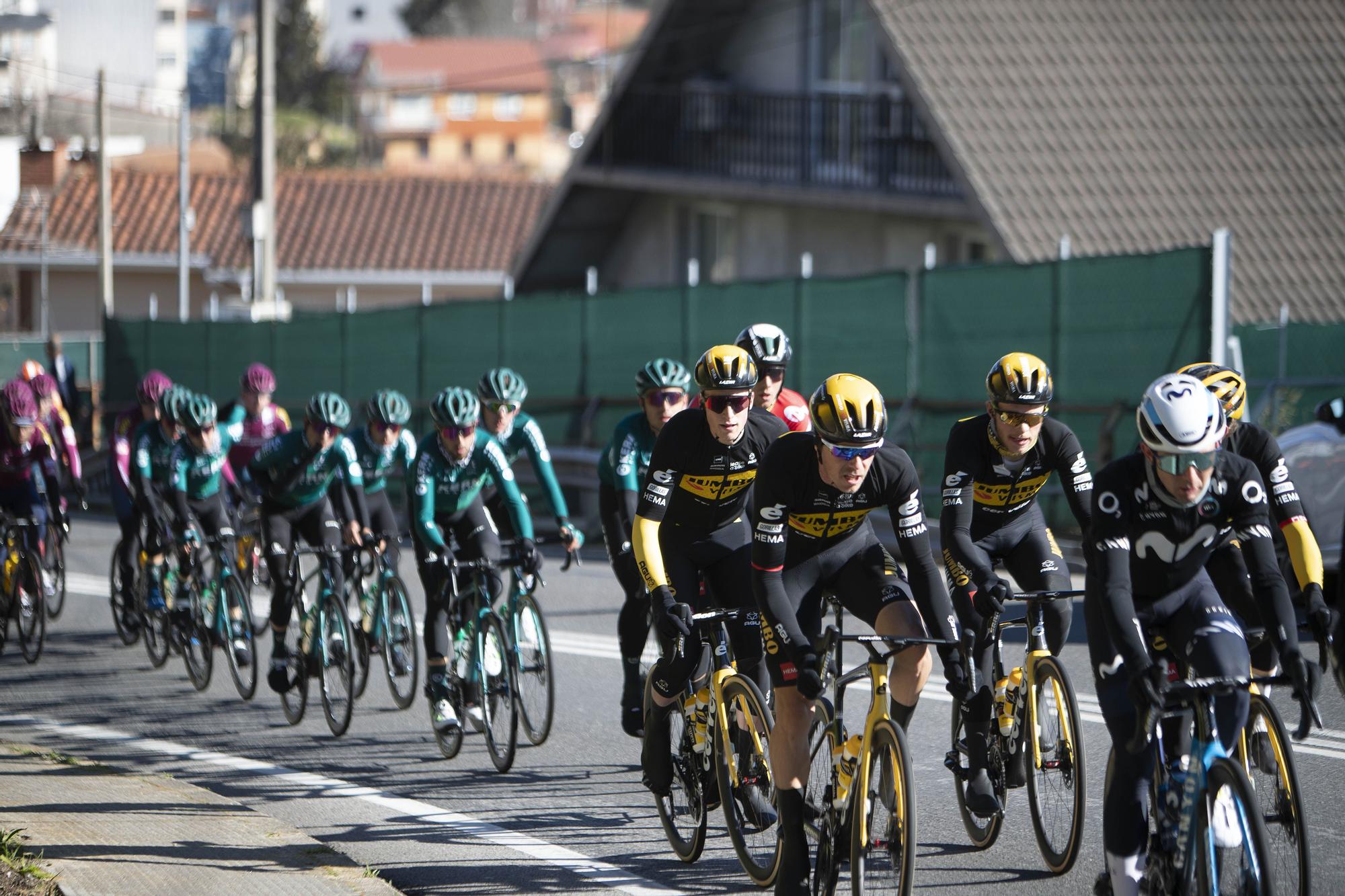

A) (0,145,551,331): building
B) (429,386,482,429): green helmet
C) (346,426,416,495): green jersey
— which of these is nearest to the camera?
(429,386,482,429): green helmet

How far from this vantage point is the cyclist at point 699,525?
7043mm

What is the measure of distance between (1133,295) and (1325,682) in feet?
18.1

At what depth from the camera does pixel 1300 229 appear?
2323 cm

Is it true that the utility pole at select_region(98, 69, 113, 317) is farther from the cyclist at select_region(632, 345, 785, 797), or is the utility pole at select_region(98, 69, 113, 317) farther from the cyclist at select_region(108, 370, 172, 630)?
the cyclist at select_region(632, 345, 785, 797)

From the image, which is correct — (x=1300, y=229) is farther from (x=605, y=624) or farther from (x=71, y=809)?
(x=71, y=809)

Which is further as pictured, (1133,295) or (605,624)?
(1133,295)

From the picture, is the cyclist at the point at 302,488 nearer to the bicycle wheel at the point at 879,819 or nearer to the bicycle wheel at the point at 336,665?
the bicycle wheel at the point at 336,665

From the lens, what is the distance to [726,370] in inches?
280

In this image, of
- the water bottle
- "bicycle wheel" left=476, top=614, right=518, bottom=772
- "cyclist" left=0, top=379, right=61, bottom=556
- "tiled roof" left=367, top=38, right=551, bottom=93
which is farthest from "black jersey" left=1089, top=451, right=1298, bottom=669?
"tiled roof" left=367, top=38, right=551, bottom=93

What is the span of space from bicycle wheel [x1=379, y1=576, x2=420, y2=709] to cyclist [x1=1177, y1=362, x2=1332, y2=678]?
15.4 feet

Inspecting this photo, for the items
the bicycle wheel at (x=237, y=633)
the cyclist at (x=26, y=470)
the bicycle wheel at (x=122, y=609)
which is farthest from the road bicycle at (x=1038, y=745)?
the cyclist at (x=26, y=470)

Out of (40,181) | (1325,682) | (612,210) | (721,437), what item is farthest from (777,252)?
(721,437)

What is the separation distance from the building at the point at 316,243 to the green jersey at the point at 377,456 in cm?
3209

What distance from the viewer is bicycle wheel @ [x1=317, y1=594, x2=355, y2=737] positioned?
9992 mm
